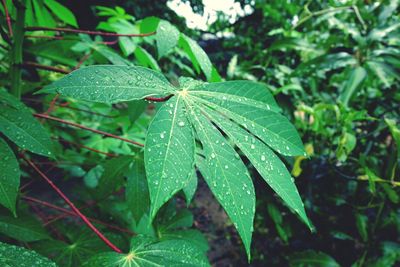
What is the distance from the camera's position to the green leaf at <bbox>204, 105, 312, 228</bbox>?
0.38 m

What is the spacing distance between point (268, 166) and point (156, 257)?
273 millimetres

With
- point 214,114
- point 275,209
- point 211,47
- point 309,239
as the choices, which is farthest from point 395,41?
point 211,47

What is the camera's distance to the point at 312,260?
1279 millimetres

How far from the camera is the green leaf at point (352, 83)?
109cm

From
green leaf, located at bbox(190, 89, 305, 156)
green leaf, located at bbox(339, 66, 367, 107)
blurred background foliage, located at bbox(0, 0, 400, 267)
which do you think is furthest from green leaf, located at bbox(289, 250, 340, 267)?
green leaf, located at bbox(190, 89, 305, 156)

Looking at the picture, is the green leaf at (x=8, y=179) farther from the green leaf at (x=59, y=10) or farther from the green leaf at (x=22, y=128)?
the green leaf at (x=59, y=10)

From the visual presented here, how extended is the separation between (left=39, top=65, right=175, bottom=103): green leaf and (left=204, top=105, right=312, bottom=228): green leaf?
108mm

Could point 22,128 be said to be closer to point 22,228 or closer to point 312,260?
point 22,228

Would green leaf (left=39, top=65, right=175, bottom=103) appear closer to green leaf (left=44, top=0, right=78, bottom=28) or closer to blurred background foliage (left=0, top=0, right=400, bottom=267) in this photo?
blurred background foliage (left=0, top=0, right=400, bottom=267)

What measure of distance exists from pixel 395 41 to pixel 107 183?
1.24 m

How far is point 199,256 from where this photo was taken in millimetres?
535

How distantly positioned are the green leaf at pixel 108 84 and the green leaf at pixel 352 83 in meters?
0.85

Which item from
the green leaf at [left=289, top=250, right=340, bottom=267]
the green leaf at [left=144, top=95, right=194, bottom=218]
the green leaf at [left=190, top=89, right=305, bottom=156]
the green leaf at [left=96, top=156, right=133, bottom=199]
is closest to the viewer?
the green leaf at [left=144, top=95, right=194, bottom=218]

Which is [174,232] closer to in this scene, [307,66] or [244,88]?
[244,88]
